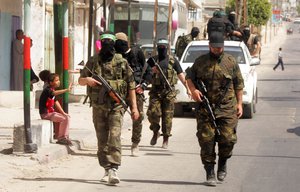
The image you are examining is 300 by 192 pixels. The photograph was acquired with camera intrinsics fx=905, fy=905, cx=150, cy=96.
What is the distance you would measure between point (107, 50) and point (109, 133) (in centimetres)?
98

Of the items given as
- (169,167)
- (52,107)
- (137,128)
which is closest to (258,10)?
(137,128)

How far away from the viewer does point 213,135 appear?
10.6m

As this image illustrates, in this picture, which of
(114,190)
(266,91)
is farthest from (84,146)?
(266,91)


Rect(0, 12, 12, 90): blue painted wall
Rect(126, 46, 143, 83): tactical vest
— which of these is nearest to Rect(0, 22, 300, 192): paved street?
Rect(126, 46, 143, 83): tactical vest

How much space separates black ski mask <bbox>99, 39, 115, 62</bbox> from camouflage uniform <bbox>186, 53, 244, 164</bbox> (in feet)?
3.28

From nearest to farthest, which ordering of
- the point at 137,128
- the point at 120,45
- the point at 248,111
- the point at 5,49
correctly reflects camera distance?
the point at 120,45
the point at 137,128
the point at 248,111
the point at 5,49

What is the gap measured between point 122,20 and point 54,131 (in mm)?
23411

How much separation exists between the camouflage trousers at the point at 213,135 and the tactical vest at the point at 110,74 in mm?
1014

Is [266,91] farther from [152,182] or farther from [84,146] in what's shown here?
[152,182]

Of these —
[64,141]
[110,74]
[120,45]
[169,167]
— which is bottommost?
[169,167]

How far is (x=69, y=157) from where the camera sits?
13.1 metres

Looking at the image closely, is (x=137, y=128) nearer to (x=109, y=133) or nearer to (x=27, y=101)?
(x=27, y=101)

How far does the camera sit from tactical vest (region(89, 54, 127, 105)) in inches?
419

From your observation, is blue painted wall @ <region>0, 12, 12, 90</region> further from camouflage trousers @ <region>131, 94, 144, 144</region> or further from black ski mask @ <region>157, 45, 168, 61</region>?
camouflage trousers @ <region>131, 94, 144, 144</region>
